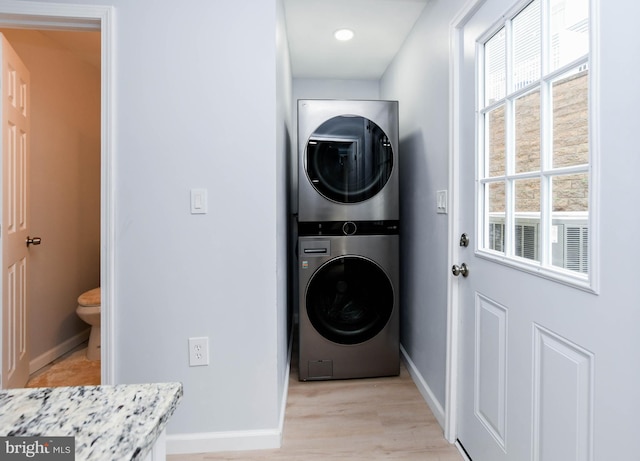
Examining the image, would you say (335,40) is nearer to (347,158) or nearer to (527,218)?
(347,158)

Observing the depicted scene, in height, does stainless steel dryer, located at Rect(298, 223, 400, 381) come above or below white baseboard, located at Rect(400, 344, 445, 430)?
above

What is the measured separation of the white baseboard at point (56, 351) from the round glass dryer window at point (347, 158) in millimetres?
2345

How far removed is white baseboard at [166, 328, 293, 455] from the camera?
5.24 feet

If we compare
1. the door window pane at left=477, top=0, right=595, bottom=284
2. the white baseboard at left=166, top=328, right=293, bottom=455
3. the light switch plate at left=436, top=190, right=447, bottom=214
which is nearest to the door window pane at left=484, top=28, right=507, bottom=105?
the door window pane at left=477, top=0, right=595, bottom=284

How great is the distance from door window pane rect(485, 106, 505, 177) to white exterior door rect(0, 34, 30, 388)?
2433 millimetres

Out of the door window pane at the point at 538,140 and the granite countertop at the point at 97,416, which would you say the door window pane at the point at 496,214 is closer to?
the door window pane at the point at 538,140

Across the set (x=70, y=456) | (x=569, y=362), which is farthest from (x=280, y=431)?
(x=70, y=456)

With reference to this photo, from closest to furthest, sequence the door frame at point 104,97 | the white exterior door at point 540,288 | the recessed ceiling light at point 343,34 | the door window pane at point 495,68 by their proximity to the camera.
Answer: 1. the white exterior door at point 540,288
2. the door window pane at point 495,68
3. the door frame at point 104,97
4. the recessed ceiling light at point 343,34

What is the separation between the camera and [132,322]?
5.19 ft

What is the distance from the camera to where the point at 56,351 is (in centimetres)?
259

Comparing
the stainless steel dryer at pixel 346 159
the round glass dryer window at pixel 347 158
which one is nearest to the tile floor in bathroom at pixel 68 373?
the stainless steel dryer at pixel 346 159

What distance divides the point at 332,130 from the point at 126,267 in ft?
4.60

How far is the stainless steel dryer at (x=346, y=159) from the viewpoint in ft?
7.11

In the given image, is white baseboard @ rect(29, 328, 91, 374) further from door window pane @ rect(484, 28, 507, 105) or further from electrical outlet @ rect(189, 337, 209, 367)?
door window pane @ rect(484, 28, 507, 105)
